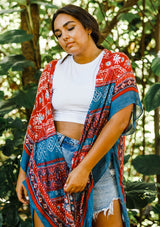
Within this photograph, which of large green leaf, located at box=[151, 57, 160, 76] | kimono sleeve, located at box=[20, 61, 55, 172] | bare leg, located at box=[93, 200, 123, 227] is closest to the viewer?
bare leg, located at box=[93, 200, 123, 227]

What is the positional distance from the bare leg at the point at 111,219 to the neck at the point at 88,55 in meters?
0.60

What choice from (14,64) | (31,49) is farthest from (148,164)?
(31,49)

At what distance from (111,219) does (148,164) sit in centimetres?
84

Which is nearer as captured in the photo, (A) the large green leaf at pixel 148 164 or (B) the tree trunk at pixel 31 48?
(A) the large green leaf at pixel 148 164

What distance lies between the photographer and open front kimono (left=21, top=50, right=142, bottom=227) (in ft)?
3.94

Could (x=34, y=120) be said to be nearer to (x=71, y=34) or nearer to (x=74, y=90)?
(x=74, y=90)

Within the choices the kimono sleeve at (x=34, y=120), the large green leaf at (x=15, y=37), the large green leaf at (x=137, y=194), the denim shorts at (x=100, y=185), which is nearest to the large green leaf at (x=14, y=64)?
the large green leaf at (x=15, y=37)

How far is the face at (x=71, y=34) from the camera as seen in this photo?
1267 millimetres

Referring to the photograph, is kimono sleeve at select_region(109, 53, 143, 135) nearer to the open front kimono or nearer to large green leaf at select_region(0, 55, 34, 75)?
the open front kimono

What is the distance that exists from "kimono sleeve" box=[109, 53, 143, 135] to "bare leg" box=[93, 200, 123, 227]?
1.01 ft

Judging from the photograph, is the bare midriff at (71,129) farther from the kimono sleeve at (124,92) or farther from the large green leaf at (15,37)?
the large green leaf at (15,37)

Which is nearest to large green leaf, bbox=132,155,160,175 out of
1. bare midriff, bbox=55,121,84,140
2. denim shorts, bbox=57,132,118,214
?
denim shorts, bbox=57,132,118,214

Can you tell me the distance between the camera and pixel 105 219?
4.03 feet

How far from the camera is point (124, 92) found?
1.18 metres
